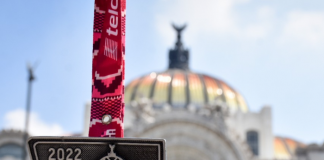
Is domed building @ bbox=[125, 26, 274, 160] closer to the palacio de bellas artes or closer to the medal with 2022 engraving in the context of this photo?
the palacio de bellas artes

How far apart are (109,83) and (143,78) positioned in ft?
219

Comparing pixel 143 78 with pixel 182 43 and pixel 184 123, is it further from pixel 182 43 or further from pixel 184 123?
pixel 184 123

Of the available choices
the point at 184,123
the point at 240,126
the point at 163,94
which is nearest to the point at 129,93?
the point at 163,94

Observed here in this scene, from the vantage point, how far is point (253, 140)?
69.4 metres

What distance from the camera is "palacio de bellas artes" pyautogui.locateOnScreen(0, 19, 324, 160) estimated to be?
5431cm

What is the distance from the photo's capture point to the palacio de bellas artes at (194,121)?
178ft

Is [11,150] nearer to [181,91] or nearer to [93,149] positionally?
[181,91]

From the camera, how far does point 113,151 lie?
5.24 m

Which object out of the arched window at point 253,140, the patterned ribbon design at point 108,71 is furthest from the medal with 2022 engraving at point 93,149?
the arched window at point 253,140

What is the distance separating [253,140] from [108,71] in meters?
64.4

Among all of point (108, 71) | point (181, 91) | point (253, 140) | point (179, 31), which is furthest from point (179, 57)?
point (108, 71)

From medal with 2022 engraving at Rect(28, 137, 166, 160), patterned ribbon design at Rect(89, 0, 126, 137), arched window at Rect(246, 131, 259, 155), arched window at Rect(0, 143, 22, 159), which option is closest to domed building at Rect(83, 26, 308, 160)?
arched window at Rect(246, 131, 259, 155)

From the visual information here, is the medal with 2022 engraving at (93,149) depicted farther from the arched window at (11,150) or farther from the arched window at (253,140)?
the arched window at (253,140)

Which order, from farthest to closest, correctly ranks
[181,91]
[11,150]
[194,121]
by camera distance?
[181,91], [11,150], [194,121]
